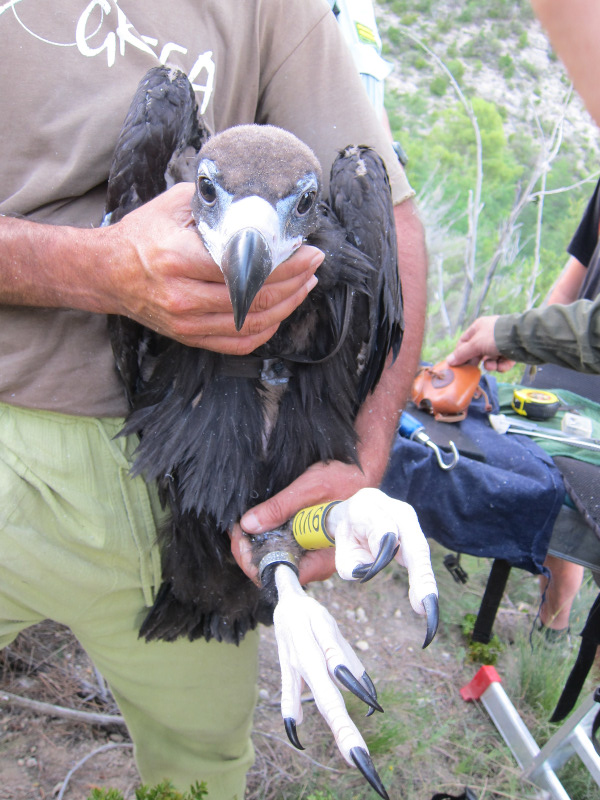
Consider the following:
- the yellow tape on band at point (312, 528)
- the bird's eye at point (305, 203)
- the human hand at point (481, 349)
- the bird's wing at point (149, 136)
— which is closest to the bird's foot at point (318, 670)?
the yellow tape on band at point (312, 528)

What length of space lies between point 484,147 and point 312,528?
30.4 feet

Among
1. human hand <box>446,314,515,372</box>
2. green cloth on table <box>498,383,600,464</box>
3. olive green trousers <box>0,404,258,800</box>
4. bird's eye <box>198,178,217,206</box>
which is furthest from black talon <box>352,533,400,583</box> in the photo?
human hand <box>446,314,515,372</box>

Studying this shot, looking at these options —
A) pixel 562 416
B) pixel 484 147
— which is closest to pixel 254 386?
pixel 562 416

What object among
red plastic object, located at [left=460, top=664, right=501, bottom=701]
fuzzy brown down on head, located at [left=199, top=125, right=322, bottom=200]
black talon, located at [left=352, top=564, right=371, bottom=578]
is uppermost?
fuzzy brown down on head, located at [left=199, top=125, right=322, bottom=200]

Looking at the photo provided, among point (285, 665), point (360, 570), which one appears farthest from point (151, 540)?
point (360, 570)

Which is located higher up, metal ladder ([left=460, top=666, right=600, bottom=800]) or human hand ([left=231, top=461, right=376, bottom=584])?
human hand ([left=231, top=461, right=376, bottom=584])

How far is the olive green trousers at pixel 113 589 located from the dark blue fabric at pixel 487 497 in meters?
0.84

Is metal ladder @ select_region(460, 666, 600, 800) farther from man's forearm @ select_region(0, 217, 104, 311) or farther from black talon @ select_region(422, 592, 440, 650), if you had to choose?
man's forearm @ select_region(0, 217, 104, 311)

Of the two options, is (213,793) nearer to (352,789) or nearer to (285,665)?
(352,789)

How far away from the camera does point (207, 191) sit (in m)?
1.28

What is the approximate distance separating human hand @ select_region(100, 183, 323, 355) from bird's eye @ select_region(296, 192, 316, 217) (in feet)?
0.28

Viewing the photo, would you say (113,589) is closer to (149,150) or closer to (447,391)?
(149,150)

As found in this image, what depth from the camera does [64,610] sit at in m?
1.56

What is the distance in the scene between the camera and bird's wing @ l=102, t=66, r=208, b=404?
4.40 feet
